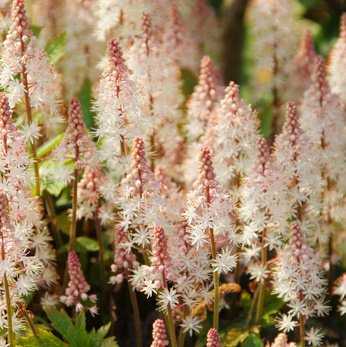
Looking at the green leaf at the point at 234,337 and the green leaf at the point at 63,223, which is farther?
the green leaf at the point at 63,223

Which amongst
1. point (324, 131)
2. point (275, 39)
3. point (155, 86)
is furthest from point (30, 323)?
point (275, 39)

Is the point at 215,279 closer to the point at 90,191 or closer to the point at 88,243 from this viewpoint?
the point at 90,191

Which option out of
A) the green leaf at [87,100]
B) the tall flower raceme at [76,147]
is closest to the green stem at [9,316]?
the tall flower raceme at [76,147]

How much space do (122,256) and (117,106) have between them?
Answer: 1.50 feet

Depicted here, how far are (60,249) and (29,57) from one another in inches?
29.3

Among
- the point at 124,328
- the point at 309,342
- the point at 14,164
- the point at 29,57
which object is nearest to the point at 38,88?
the point at 29,57

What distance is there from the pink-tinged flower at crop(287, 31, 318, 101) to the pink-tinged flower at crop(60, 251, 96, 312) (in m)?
1.44

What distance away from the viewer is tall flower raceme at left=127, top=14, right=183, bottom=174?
298 centimetres

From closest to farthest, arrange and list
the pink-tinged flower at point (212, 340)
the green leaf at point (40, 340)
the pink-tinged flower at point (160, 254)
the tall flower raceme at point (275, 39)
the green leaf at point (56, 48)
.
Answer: the pink-tinged flower at point (212, 340) < the pink-tinged flower at point (160, 254) < the green leaf at point (40, 340) < the green leaf at point (56, 48) < the tall flower raceme at point (275, 39)

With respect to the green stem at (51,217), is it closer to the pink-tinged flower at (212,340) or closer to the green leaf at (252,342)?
the green leaf at (252,342)

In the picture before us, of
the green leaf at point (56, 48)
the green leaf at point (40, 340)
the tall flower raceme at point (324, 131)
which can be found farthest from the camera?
the green leaf at point (56, 48)

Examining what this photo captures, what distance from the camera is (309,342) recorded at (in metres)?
2.75

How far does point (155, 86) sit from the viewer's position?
305 centimetres

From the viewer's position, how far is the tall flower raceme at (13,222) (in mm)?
2213
